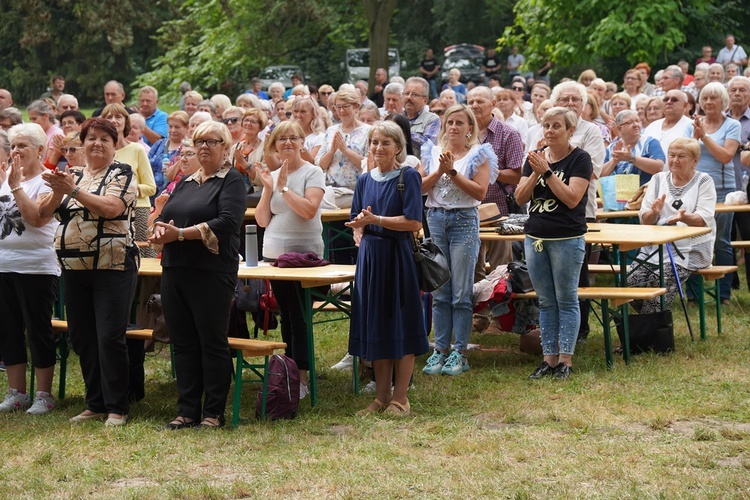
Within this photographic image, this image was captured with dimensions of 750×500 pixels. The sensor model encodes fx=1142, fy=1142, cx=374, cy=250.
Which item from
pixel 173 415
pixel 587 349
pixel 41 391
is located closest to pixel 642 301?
pixel 587 349

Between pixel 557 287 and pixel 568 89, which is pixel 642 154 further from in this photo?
pixel 557 287

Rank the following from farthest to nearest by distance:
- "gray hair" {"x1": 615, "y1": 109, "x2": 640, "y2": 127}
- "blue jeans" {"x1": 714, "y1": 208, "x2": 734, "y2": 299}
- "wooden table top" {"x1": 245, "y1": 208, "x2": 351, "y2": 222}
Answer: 1. "gray hair" {"x1": 615, "y1": 109, "x2": 640, "y2": 127}
2. "blue jeans" {"x1": 714, "y1": 208, "x2": 734, "y2": 299}
3. "wooden table top" {"x1": 245, "y1": 208, "x2": 351, "y2": 222}

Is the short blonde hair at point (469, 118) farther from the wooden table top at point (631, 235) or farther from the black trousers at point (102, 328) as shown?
the black trousers at point (102, 328)

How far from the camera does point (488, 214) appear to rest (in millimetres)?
8891

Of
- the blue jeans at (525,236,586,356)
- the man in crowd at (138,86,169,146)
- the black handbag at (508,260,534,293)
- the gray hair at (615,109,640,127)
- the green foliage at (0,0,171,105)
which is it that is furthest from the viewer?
the green foliage at (0,0,171,105)

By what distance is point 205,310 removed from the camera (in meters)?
6.45

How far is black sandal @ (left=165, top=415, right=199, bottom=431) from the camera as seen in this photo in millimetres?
6574

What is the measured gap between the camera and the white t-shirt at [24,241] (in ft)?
22.9

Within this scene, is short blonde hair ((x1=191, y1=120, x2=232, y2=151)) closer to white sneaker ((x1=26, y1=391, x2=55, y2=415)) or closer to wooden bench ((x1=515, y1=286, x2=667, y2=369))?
white sneaker ((x1=26, y1=391, x2=55, y2=415))

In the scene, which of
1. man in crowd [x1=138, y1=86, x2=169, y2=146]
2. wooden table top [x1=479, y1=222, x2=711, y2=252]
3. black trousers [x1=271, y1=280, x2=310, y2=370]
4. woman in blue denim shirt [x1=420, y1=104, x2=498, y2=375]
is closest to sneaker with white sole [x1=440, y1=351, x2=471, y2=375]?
woman in blue denim shirt [x1=420, y1=104, x2=498, y2=375]

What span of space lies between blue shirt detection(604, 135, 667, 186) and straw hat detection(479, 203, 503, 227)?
6.28ft

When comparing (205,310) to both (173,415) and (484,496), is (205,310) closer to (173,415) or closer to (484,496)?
(173,415)

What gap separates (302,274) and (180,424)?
1.12 metres

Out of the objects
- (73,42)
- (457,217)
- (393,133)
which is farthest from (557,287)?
(73,42)
